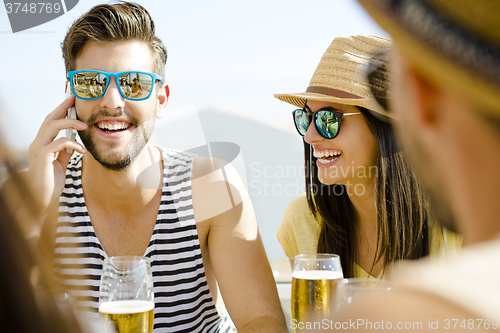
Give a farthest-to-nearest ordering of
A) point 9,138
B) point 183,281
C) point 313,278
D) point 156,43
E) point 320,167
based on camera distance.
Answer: point 156,43 < point 320,167 < point 183,281 < point 313,278 < point 9,138

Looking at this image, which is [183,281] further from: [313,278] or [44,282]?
[44,282]

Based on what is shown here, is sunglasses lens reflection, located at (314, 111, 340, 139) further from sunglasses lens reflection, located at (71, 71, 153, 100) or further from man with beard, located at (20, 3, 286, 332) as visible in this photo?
sunglasses lens reflection, located at (71, 71, 153, 100)

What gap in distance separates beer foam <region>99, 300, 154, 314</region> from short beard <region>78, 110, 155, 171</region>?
47.5 inches

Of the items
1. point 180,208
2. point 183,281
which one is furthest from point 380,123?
point 183,281

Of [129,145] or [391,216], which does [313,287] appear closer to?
[391,216]

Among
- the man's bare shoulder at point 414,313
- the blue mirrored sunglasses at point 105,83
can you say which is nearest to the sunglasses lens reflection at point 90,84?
the blue mirrored sunglasses at point 105,83

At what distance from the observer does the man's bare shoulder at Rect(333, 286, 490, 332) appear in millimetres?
369

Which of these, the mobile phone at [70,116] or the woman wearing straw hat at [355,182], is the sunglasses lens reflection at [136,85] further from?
the woman wearing straw hat at [355,182]

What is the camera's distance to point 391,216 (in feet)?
7.31

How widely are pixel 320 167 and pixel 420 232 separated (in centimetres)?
64

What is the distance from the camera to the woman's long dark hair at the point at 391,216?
2.18 meters

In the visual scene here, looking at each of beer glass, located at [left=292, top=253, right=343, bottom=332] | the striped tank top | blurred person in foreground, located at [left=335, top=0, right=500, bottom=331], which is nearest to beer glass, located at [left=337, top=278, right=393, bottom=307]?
beer glass, located at [left=292, top=253, right=343, bottom=332]

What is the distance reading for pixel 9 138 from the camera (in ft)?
1.21

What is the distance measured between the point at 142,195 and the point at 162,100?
64cm
